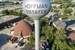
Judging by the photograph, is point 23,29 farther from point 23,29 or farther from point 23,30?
point 23,30

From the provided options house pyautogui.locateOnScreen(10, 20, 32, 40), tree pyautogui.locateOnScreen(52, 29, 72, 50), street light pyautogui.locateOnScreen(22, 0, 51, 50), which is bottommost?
house pyautogui.locateOnScreen(10, 20, 32, 40)

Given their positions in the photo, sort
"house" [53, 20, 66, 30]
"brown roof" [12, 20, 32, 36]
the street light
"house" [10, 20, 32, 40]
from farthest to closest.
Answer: "house" [53, 20, 66, 30] < "brown roof" [12, 20, 32, 36] < "house" [10, 20, 32, 40] < the street light

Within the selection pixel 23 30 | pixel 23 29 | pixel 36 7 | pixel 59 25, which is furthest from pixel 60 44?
pixel 59 25

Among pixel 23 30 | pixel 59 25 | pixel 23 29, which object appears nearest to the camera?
pixel 23 30

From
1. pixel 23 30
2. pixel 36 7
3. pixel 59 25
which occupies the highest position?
pixel 36 7

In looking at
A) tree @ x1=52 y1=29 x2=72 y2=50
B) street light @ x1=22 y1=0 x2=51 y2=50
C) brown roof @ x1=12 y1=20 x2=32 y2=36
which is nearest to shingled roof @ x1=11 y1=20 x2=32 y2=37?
brown roof @ x1=12 y1=20 x2=32 y2=36

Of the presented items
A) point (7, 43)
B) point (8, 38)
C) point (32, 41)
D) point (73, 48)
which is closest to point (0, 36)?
point (8, 38)

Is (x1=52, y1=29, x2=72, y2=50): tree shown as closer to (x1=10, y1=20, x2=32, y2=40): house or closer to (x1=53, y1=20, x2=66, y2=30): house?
(x1=53, y1=20, x2=66, y2=30): house

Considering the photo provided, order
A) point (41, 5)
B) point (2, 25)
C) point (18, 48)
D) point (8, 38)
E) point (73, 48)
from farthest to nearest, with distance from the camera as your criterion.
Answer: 1. point (2, 25)
2. point (8, 38)
3. point (18, 48)
4. point (73, 48)
5. point (41, 5)

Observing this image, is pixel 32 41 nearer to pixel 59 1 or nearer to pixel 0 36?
pixel 0 36

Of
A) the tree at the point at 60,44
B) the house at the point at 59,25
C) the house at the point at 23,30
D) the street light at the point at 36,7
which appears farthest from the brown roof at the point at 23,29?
the street light at the point at 36,7

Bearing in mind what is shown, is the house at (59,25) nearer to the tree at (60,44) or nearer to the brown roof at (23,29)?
the brown roof at (23,29)
